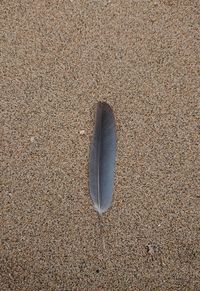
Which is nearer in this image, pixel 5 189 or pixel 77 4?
pixel 5 189

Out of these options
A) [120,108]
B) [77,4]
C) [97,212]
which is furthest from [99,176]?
[77,4]

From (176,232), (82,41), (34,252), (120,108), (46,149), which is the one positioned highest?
(82,41)

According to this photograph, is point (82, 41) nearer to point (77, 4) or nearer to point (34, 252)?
point (77, 4)

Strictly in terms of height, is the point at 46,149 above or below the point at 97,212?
above
